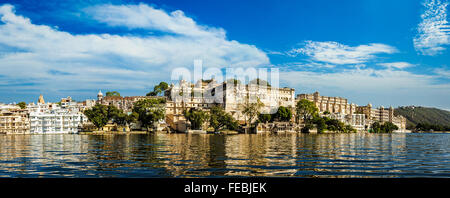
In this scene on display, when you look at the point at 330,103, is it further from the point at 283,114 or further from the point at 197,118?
the point at 197,118

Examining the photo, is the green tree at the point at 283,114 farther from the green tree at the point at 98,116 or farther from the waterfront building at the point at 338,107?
the green tree at the point at 98,116

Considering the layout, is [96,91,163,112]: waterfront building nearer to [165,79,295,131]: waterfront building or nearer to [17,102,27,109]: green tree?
[165,79,295,131]: waterfront building

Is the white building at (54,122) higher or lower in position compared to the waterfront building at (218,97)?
lower

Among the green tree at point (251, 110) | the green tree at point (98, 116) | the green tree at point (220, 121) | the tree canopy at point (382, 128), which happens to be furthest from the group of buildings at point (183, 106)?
the green tree at point (220, 121)

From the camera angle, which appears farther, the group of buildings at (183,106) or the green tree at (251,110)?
the green tree at (251,110)

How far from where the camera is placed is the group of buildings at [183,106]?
309ft

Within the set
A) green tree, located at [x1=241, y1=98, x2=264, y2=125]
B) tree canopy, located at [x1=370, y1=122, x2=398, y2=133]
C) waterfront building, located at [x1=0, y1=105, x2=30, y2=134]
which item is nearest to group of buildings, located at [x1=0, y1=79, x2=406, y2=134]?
waterfront building, located at [x1=0, y1=105, x2=30, y2=134]

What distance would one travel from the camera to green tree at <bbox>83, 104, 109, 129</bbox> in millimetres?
91244

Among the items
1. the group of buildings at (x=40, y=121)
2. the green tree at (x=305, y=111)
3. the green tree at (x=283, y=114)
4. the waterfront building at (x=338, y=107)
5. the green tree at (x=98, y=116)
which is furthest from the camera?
the waterfront building at (x=338, y=107)

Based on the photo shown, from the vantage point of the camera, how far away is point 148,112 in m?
97.3

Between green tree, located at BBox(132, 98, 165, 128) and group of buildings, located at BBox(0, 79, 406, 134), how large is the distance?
22.6ft

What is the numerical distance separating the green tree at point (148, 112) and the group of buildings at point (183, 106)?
6.90m
